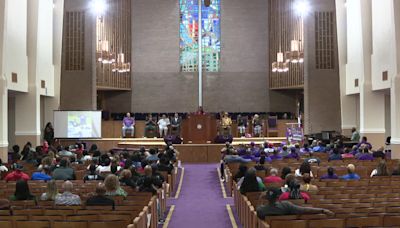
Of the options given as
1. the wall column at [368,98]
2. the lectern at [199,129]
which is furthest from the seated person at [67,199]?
the wall column at [368,98]

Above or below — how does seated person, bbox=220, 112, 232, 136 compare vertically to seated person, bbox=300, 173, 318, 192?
above

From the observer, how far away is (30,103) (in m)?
20.0

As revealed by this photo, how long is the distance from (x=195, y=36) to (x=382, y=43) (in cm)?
1423

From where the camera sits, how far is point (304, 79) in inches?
1007

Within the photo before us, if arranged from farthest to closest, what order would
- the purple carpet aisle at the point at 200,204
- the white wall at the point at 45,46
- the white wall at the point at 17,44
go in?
the white wall at the point at 45,46, the white wall at the point at 17,44, the purple carpet aisle at the point at 200,204

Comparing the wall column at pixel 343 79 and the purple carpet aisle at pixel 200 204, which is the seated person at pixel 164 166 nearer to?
the purple carpet aisle at pixel 200 204

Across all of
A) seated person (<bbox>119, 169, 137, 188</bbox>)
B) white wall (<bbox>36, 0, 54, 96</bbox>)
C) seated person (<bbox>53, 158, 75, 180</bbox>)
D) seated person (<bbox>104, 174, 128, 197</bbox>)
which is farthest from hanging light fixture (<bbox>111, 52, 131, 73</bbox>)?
seated person (<bbox>104, 174, 128, 197</bbox>)

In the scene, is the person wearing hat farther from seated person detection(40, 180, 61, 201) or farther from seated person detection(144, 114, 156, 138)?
seated person detection(144, 114, 156, 138)

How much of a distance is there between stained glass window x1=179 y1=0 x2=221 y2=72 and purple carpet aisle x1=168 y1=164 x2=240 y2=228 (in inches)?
599

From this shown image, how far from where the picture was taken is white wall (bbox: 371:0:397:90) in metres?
17.4

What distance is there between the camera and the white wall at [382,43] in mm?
17378

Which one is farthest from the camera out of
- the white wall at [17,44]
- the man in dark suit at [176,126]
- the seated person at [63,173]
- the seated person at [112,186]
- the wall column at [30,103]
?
the man in dark suit at [176,126]

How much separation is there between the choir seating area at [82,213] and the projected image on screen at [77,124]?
14.3 metres

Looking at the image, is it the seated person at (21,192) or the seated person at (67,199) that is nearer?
the seated person at (67,199)
